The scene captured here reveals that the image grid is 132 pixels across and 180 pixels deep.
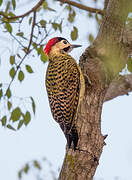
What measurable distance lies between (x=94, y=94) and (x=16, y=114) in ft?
3.27

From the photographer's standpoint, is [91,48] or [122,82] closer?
[91,48]

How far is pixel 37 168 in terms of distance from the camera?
4992 millimetres

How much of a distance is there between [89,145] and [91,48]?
970 millimetres

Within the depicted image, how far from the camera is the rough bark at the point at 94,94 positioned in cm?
301

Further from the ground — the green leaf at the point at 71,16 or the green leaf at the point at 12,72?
the green leaf at the point at 71,16

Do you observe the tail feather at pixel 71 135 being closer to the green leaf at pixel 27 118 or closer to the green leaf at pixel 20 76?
the green leaf at pixel 27 118

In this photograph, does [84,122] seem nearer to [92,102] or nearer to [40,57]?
[92,102]

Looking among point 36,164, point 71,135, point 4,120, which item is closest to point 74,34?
A: point 4,120

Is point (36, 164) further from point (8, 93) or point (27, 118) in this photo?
point (8, 93)

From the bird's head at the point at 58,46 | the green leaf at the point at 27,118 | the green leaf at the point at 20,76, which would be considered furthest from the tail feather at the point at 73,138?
the bird's head at the point at 58,46

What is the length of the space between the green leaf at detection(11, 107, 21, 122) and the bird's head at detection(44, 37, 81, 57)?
125cm

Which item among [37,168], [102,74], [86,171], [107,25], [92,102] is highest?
[107,25]

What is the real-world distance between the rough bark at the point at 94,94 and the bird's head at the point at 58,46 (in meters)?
1.26

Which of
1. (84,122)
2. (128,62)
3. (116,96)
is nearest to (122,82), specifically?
(116,96)
